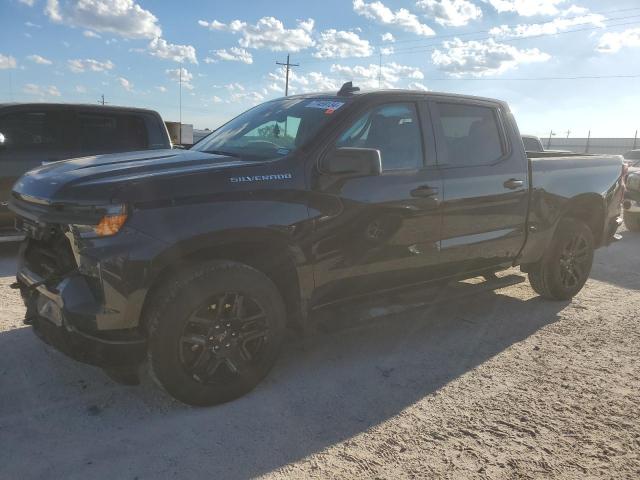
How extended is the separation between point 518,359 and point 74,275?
3.12 meters

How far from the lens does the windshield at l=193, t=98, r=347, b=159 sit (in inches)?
143

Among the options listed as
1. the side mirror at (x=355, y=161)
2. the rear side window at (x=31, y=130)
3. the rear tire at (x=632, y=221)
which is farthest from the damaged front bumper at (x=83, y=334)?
the rear tire at (x=632, y=221)

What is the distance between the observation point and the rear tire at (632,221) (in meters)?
10.5

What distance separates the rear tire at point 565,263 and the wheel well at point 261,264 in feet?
9.71

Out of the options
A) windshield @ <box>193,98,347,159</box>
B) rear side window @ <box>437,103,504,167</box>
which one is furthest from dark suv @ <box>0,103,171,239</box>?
rear side window @ <box>437,103,504,167</box>

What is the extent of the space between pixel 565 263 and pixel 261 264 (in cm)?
349

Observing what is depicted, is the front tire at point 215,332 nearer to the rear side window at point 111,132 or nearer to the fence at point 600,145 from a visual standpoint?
the rear side window at point 111,132

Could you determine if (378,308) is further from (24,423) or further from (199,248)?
(24,423)

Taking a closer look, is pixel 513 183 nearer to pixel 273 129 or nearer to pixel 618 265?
pixel 273 129

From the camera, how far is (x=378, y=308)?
3.85 metres

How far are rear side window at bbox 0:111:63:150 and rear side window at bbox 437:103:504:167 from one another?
4.92 m

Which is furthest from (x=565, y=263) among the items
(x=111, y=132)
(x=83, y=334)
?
(x=111, y=132)

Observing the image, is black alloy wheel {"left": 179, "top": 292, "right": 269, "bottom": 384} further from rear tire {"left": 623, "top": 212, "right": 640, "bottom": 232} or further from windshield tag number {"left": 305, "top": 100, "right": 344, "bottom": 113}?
rear tire {"left": 623, "top": 212, "right": 640, "bottom": 232}

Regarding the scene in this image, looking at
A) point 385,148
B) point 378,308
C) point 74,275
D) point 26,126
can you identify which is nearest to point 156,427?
point 74,275
